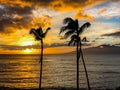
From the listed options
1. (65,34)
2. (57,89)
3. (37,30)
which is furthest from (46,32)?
(57,89)

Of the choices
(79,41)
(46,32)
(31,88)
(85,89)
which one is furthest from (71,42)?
(31,88)

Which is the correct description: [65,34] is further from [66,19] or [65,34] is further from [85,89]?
[85,89]

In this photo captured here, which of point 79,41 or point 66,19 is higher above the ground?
point 66,19

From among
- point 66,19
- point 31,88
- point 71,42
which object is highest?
point 66,19

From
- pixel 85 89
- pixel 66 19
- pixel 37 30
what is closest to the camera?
pixel 66 19

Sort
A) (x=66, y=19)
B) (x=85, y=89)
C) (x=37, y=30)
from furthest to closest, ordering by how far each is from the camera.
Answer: (x=85, y=89)
(x=37, y=30)
(x=66, y=19)

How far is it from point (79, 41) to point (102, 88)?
42366 millimetres

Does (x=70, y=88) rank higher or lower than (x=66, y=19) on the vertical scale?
lower

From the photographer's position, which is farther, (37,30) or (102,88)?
(102,88)

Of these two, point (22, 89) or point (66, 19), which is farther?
point (22, 89)

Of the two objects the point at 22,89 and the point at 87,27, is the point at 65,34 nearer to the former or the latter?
the point at 87,27

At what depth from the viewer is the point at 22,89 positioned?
7794 cm

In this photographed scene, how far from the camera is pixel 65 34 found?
133 ft

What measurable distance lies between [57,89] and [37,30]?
3631 cm
